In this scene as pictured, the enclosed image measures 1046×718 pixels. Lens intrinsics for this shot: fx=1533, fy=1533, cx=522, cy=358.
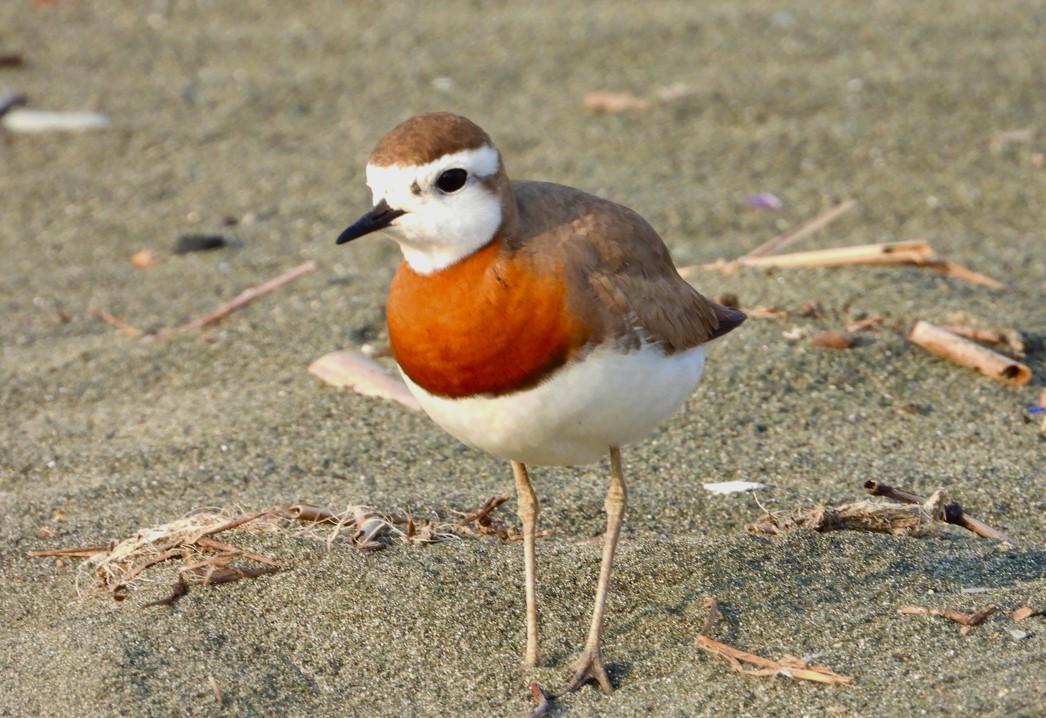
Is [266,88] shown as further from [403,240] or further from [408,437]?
[403,240]

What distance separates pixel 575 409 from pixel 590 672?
0.69 m

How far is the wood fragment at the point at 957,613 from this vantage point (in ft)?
11.8

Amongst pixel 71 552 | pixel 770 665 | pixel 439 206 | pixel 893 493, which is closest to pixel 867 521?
pixel 893 493

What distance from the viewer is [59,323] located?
6.05 m

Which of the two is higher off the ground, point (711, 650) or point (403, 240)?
point (403, 240)

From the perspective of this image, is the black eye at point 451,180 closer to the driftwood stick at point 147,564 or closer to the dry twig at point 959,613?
the driftwood stick at point 147,564

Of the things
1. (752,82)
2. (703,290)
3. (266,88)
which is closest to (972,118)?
(752,82)

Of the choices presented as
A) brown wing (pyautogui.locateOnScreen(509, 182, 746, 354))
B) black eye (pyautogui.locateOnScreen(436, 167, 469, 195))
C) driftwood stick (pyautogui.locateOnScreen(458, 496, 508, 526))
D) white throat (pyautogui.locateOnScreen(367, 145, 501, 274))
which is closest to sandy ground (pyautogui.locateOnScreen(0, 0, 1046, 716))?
driftwood stick (pyautogui.locateOnScreen(458, 496, 508, 526))

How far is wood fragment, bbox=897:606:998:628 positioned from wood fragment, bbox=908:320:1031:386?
161 centimetres

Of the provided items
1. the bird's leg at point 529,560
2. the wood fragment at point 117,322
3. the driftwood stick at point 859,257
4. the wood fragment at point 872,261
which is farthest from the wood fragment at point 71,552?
the driftwood stick at point 859,257

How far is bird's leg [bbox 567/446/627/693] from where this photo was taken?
359 cm

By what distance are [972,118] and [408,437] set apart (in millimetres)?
4038

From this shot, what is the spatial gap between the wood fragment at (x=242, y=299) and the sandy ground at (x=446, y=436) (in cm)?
7

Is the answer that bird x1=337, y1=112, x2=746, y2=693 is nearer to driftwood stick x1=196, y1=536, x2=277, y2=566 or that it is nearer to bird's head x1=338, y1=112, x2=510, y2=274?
bird's head x1=338, y1=112, x2=510, y2=274
